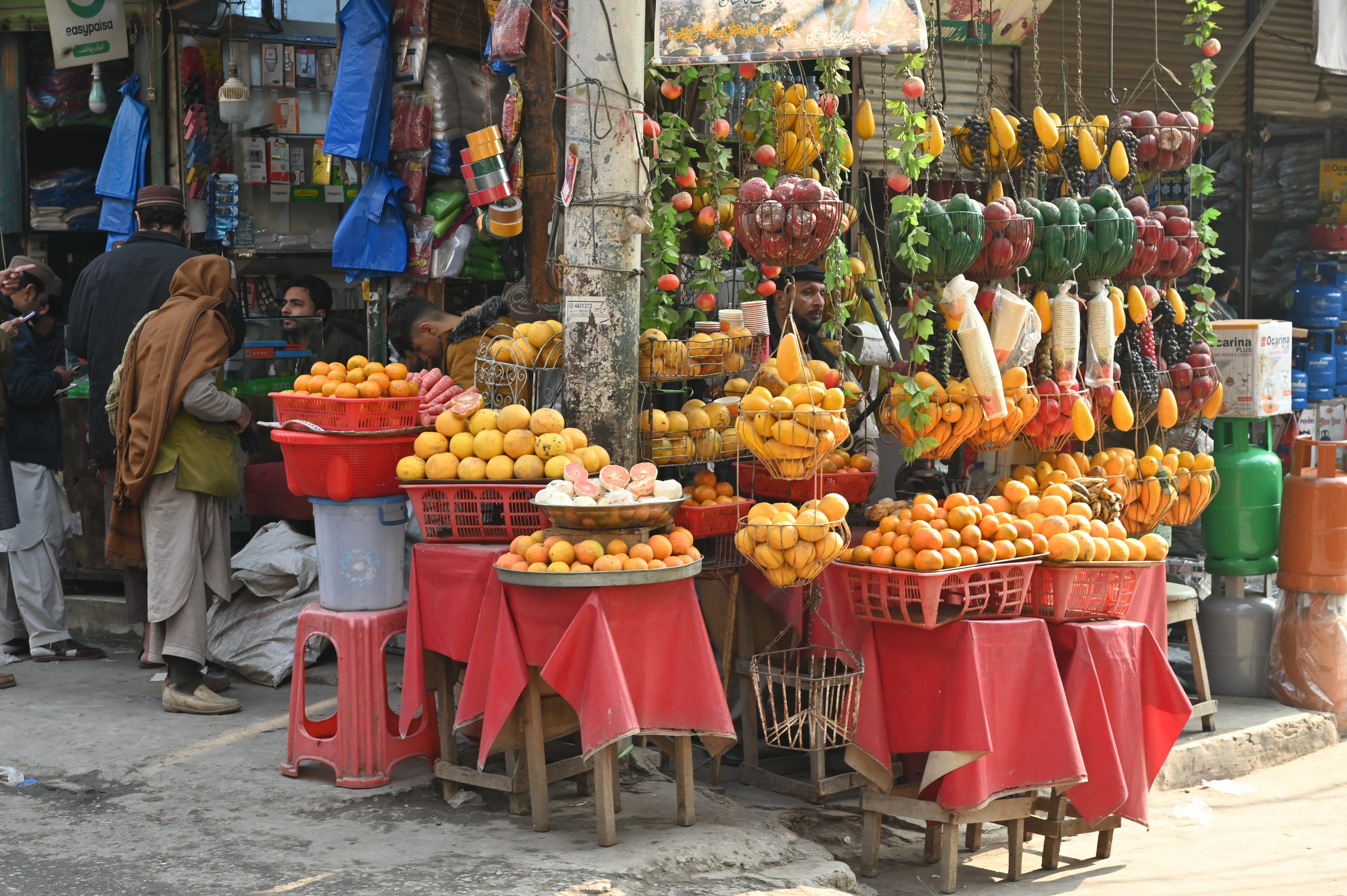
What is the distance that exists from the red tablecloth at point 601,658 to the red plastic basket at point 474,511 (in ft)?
0.51

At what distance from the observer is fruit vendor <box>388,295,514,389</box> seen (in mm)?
5883

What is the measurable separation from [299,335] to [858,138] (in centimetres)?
359

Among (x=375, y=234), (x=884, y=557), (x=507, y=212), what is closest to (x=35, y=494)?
(x=375, y=234)

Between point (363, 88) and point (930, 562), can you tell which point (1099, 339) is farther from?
point (363, 88)

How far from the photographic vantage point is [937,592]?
4.43m

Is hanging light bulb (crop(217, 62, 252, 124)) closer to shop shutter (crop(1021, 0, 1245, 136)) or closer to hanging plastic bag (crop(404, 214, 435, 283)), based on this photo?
hanging plastic bag (crop(404, 214, 435, 283))

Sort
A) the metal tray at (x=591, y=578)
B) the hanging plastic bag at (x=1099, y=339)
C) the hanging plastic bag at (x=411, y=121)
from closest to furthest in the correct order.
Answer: the metal tray at (x=591, y=578) < the hanging plastic bag at (x=1099, y=339) < the hanging plastic bag at (x=411, y=121)

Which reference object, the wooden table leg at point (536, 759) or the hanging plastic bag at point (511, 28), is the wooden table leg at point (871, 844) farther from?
the hanging plastic bag at point (511, 28)

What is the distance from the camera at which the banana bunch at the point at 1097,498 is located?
5.31 metres

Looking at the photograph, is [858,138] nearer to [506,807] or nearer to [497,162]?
[497,162]

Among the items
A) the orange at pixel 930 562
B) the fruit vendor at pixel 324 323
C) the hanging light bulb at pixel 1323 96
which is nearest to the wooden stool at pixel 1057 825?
the orange at pixel 930 562

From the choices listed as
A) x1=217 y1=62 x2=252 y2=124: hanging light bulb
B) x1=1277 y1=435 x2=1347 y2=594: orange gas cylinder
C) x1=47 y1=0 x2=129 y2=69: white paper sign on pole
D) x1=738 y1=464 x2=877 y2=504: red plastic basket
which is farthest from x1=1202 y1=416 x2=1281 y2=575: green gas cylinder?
x1=47 y1=0 x2=129 y2=69: white paper sign on pole

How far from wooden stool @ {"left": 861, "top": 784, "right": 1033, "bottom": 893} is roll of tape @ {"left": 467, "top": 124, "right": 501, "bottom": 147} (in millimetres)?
3155

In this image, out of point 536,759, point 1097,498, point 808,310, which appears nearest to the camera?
point 536,759
